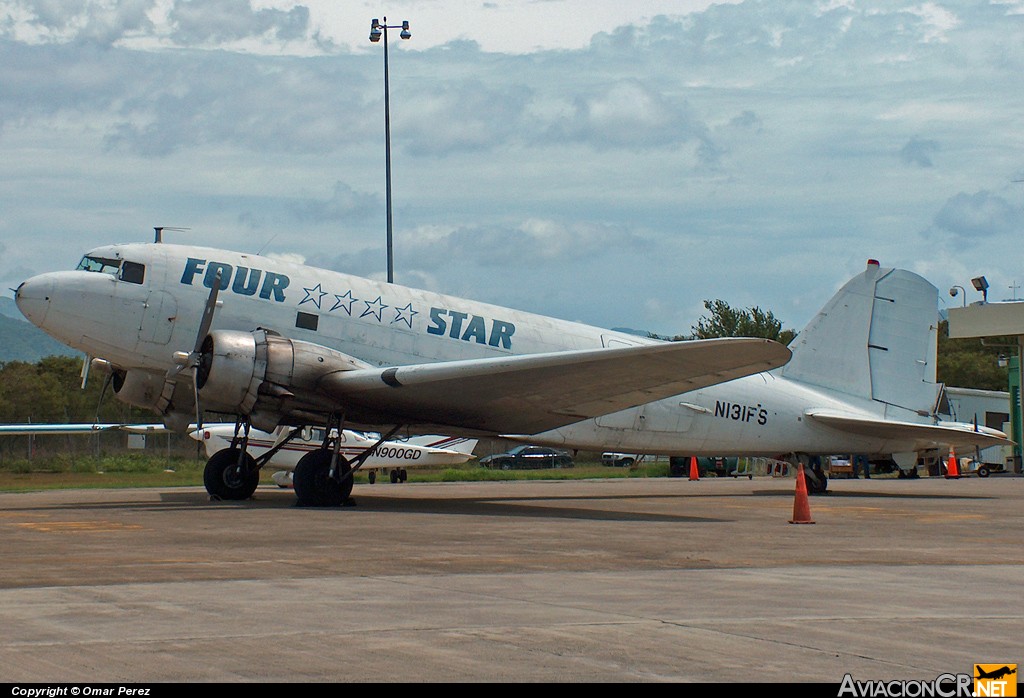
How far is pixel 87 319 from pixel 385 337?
4.98 m

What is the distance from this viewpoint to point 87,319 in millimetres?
19234

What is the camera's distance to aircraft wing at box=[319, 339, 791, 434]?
17.2m

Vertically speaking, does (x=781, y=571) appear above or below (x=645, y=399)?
below

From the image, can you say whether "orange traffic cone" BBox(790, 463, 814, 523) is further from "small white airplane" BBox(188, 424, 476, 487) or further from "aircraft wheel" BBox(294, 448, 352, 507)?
"small white airplane" BBox(188, 424, 476, 487)

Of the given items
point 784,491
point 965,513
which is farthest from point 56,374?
point 965,513

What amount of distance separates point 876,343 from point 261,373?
14.4m

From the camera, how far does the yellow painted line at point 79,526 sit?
561 inches

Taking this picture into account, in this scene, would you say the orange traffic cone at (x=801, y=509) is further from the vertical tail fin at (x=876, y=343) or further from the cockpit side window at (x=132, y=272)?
the cockpit side window at (x=132, y=272)

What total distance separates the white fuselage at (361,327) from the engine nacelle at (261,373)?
1.15 meters

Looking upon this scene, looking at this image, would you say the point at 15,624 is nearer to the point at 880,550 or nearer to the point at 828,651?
the point at 828,651

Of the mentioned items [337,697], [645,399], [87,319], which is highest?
[87,319]

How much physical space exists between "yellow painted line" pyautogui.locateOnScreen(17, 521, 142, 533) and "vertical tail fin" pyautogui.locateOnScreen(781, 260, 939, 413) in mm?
15624

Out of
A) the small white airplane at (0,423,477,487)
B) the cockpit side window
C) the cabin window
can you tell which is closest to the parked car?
the small white airplane at (0,423,477,487)

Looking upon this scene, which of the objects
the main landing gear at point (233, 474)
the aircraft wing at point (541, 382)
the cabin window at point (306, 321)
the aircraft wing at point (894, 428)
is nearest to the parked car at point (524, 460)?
the aircraft wing at point (894, 428)
